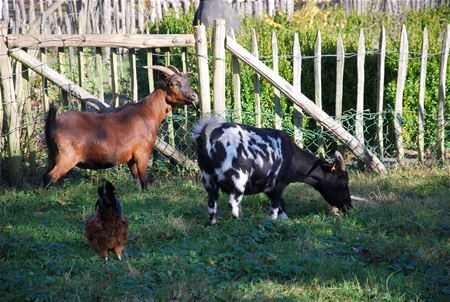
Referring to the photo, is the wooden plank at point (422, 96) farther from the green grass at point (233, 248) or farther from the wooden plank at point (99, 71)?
the wooden plank at point (99, 71)

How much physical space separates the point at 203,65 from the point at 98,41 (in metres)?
1.48

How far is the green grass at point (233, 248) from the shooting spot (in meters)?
5.59

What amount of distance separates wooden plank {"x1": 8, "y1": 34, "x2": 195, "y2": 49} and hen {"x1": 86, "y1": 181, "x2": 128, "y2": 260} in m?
3.68

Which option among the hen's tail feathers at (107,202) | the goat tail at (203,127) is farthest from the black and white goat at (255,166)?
the hen's tail feathers at (107,202)

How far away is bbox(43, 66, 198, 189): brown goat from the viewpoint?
836cm

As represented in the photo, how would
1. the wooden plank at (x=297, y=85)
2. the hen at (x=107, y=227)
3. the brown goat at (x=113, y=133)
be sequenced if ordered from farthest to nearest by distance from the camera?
the wooden plank at (x=297, y=85) → the brown goat at (x=113, y=133) → the hen at (x=107, y=227)

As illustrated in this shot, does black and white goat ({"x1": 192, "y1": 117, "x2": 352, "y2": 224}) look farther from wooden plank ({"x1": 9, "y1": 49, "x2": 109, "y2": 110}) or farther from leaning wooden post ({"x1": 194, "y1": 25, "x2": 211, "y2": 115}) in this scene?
wooden plank ({"x1": 9, "y1": 49, "x2": 109, "y2": 110})

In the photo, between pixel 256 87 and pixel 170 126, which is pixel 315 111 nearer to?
pixel 256 87

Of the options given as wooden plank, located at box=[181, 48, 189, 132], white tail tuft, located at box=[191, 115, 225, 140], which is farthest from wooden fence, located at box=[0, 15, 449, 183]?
white tail tuft, located at box=[191, 115, 225, 140]

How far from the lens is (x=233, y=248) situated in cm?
656

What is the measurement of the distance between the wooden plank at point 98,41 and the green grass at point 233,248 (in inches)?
79.9

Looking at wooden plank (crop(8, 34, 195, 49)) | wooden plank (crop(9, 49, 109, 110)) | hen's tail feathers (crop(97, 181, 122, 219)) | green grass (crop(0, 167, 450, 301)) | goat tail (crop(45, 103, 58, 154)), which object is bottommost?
green grass (crop(0, 167, 450, 301))

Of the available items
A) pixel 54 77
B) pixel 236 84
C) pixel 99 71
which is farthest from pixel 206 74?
pixel 54 77

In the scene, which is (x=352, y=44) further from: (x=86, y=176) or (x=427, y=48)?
(x=86, y=176)
